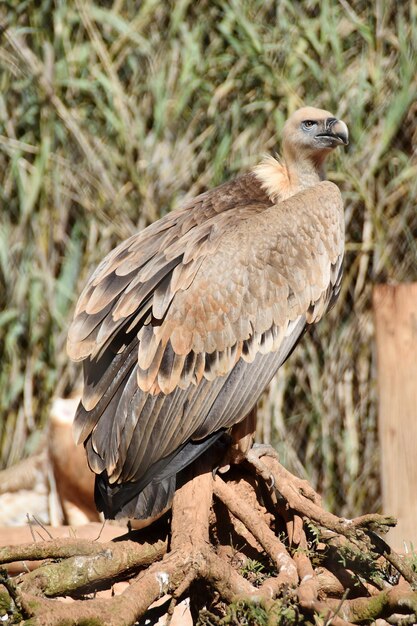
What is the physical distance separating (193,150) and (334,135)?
8.58ft

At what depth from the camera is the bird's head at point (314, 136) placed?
4.59 meters

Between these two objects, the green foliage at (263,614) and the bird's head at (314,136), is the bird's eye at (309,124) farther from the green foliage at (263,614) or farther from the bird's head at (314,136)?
the green foliage at (263,614)

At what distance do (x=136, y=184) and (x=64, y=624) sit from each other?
15.6 ft

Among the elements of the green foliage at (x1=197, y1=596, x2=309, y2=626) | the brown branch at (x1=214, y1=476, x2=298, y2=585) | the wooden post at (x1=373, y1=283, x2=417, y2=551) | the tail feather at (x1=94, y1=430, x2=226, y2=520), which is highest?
the tail feather at (x1=94, y1=430, x2=226, y2=520)

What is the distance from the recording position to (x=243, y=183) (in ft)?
14.6

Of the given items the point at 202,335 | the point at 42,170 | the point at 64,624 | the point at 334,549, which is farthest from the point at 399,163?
the point at 64,624

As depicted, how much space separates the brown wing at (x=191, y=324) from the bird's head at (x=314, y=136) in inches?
20.6

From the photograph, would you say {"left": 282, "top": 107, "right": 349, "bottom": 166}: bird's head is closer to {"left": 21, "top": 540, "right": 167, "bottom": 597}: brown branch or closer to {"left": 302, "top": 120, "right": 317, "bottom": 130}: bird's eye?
{"left": 302, "top": 120, "right": 317, "bottom": 130}: bird's eye

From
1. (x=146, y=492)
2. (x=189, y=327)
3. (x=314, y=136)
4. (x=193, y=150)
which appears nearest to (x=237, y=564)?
(x=146, y=492)

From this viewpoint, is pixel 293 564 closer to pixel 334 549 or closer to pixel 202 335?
pixel 334 549

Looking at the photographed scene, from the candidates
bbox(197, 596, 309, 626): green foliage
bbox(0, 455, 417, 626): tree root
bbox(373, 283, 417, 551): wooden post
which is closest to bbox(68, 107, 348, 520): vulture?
bbox(0, 455, 417, 626): tree root

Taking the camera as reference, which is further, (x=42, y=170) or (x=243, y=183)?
(x=42, y=170)

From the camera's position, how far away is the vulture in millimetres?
3586

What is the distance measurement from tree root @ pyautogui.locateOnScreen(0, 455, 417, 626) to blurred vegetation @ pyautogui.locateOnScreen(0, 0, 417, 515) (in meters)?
2.87
